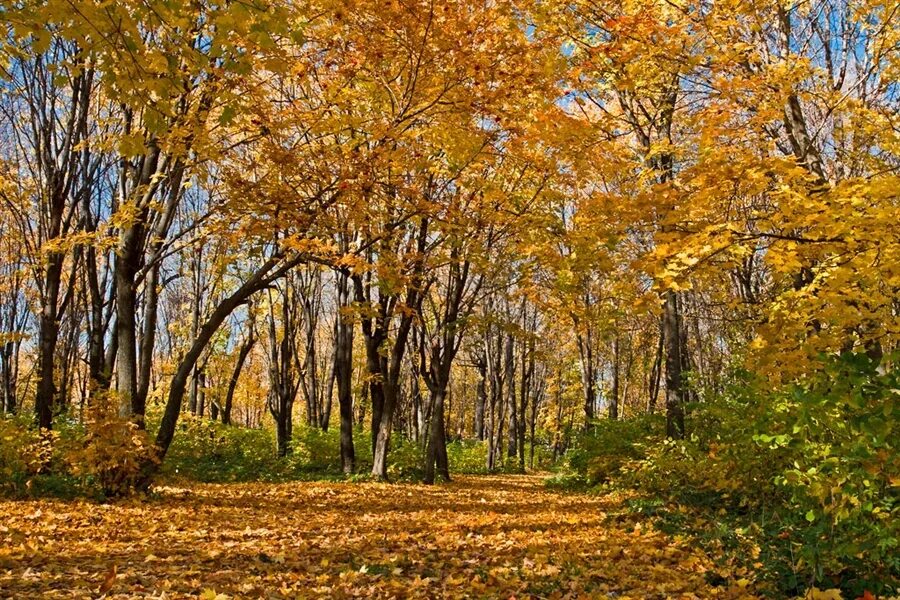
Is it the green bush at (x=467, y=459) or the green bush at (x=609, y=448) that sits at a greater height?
the green bush at (x=609, y=448)

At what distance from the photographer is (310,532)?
A: 684cm

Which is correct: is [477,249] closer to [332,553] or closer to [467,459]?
[332,553]

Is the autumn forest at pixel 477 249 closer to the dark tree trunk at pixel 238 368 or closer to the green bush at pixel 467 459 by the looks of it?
the dark tree trunk at pixel 238 368

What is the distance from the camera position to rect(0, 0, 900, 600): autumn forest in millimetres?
4094

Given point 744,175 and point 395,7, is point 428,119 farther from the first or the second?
point 744,175

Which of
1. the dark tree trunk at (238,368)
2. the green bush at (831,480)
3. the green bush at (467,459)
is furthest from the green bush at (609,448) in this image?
the dark tree trunk at (238,368)

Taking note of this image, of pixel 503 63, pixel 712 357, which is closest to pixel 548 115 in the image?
pixel 503 63

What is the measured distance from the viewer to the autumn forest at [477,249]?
4.09 meters

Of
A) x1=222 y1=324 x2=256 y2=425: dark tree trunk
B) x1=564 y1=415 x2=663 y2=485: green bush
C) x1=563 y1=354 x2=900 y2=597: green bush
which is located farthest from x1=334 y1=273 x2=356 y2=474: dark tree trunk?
x1=563 y1=354 x2=900 y2=597: green bush

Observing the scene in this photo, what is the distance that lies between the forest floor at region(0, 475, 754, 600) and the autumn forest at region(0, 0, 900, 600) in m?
0.05

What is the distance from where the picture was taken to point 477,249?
37.8ft

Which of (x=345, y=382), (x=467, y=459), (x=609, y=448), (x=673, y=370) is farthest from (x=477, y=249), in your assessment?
(x=467, y=459)

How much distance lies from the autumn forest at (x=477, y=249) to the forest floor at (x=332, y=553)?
49 millimetres

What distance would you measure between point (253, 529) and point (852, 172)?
10073 mm
